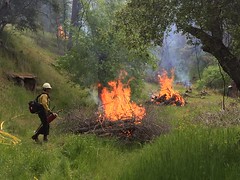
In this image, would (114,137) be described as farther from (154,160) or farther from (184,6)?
(184,6)

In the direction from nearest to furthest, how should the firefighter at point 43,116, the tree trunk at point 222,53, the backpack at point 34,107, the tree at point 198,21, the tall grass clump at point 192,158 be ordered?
the tall grass clump at point 192,158 → the tree at point 198,21 → the tree trunk at point 222,53 → the backpack at point 34,107 → the firefighter at point 43,116

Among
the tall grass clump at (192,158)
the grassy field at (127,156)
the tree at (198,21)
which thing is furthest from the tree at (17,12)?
the tall grass clump at (192,158)

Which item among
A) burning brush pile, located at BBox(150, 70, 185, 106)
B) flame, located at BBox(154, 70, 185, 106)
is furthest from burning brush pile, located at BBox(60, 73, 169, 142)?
flame, located at BBox(154, 70, 185, 106)

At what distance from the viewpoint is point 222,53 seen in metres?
8.88

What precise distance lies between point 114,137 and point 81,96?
9.81 m

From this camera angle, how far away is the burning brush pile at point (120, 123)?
12.1 metres

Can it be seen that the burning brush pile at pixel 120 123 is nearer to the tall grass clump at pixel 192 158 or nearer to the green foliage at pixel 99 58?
the tall grass clump at pixel 192 158

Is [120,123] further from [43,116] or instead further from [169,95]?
[169,95]

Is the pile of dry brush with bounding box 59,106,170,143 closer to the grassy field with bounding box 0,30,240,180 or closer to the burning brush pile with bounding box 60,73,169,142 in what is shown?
the burning brush pile with bounding box 60,73,169,142

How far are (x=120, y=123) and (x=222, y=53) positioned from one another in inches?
198

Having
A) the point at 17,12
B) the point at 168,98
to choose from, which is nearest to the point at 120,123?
the point at 168,98

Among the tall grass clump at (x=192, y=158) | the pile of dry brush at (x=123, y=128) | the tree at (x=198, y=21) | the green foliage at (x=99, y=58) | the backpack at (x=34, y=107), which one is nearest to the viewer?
the tall grass clump at (x=192, y=158)

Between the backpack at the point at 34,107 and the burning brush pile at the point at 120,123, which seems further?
the burning brush pile at the point at 120,123

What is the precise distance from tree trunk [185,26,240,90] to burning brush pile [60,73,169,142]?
374 centimetres
